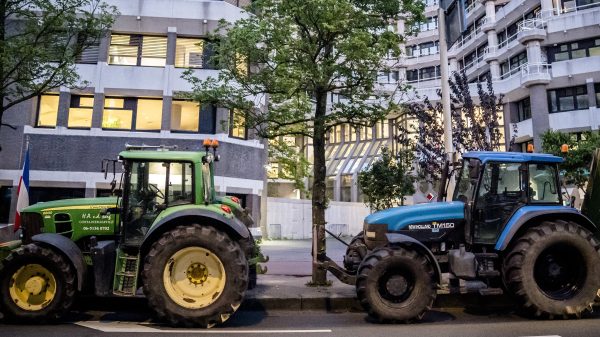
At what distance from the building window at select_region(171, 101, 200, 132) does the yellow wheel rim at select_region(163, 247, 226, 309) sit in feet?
44.6

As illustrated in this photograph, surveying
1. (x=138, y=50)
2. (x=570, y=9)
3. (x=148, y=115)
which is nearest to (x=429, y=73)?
(x=570, y=9)

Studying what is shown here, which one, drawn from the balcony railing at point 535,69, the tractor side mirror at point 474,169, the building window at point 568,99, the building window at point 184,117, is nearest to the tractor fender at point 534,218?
the tractor side mirror at point 474,169

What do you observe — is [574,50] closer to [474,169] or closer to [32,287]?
[474,169]

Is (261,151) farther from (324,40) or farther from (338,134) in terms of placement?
(338,134)

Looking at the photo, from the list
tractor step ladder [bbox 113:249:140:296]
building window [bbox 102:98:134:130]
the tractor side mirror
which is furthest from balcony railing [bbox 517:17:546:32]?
tractor step ladder [bbox 113:249:140:296]

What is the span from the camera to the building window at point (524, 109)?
1268 inches

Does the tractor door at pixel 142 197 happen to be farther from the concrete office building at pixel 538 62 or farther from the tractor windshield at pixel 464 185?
the concrete office building at pixel 538 62

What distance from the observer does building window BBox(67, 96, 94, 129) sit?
18.3 metres

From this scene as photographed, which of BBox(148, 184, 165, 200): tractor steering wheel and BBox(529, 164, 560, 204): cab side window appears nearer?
BBox(148, 184, 165, 200): tractor steering wheel

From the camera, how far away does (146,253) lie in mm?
6191

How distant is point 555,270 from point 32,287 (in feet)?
27.0

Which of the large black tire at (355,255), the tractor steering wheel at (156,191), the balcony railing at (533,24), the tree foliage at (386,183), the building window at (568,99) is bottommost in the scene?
the large black tire at (355,255)

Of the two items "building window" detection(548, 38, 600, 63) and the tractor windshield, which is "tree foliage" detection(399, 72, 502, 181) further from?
"building window" detection(548, 38, 600, 63)

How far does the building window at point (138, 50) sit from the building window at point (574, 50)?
28.4 meters
